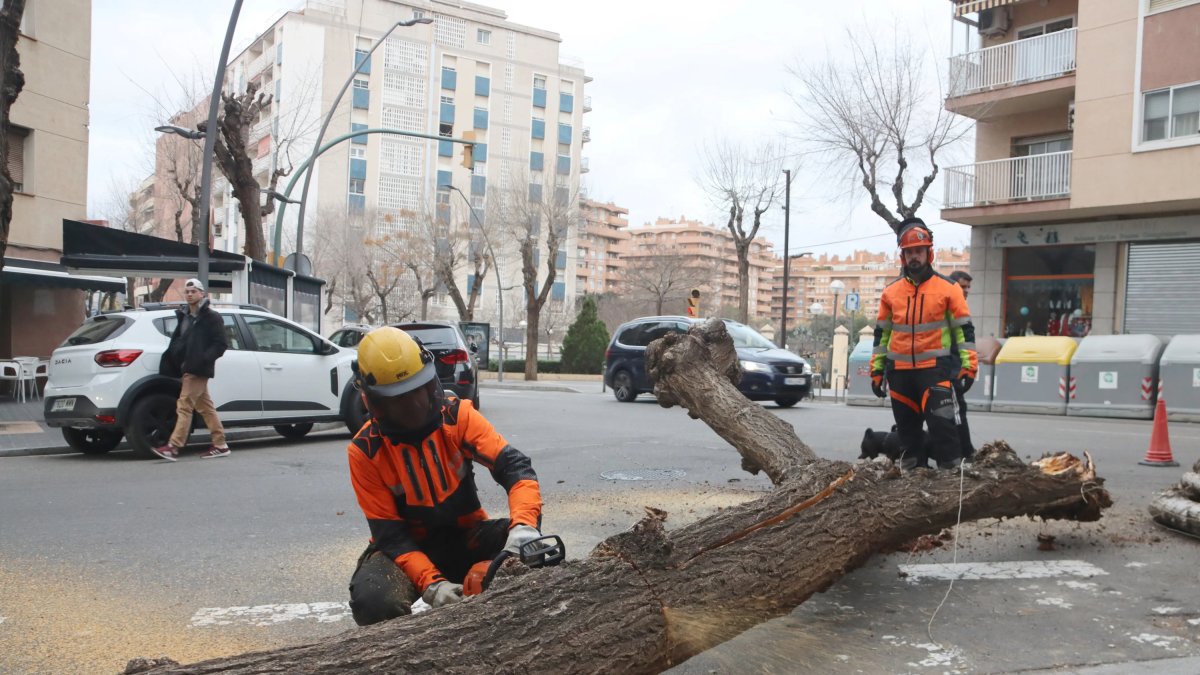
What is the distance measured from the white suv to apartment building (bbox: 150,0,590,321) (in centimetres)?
4657

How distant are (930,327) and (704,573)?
11.2 ft

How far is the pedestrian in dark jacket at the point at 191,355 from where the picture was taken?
29.7 ft

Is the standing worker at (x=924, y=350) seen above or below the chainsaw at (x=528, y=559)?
above

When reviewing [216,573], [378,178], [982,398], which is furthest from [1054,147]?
[378,178]

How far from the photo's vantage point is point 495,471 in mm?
3285

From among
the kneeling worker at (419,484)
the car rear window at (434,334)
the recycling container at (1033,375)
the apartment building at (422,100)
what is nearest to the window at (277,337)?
the car rear window at (434,334)

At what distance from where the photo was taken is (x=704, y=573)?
3326 millimetres

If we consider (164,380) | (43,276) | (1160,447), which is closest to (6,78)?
(164,380)

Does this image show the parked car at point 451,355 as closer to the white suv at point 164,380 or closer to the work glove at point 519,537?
the white suv at point 164,380

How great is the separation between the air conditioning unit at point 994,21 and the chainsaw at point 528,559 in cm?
2436

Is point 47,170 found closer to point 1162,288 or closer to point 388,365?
point 388,365

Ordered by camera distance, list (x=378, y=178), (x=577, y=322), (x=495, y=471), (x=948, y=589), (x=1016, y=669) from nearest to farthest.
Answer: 1. (x=495, y=471)
2. (x=1016, y=669)
3. (x=948, y=589)
4. (x=577, y=322)
5. (x=378, y=178)

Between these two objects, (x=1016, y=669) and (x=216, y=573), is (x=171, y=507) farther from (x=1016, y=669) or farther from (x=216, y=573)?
(x=1016, y=669)

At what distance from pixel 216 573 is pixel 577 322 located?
37540 millimetres
